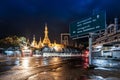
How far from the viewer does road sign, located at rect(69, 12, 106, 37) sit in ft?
81.1

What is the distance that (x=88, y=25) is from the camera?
26.9 meters

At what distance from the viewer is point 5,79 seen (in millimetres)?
15008

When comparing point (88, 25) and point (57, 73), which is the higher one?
point (88, 25)

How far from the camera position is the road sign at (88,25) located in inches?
973

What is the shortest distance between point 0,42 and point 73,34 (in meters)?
101

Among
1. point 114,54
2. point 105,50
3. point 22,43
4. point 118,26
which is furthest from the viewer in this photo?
point 22,43

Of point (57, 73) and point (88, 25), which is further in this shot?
point (88, 25)

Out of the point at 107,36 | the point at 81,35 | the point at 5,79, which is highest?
the point at 107,36

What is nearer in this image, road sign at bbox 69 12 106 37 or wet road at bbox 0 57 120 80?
wet road at bbox 0 57 120 80

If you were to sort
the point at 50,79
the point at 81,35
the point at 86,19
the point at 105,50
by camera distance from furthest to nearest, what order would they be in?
the point at 105,50 → the point at 81,35 → the point at 86,19 → the point at 50,79

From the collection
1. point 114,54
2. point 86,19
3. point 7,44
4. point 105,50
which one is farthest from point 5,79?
point 7,44

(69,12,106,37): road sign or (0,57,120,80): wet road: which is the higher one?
(69,12,106,37): road sign

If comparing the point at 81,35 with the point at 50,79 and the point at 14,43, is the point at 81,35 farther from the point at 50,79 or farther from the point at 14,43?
the point at 14,43

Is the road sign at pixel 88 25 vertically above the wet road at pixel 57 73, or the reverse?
the road sign at pixel 88 25
